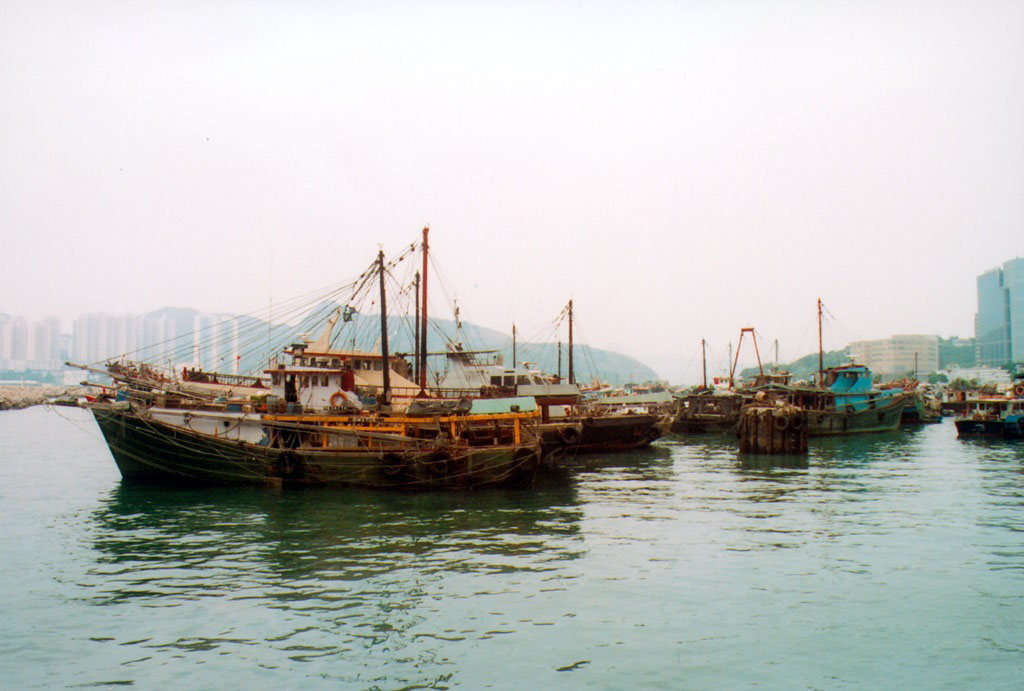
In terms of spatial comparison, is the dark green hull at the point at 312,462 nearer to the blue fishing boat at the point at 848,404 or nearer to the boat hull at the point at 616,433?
the boat hull at the point at 616,433

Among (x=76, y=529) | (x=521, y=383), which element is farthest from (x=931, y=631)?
(x=521, y=383)

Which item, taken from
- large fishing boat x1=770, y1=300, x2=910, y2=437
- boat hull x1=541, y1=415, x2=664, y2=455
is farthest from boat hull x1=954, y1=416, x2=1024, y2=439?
boat hull x1=541, y1=415, x2=664, y2=455

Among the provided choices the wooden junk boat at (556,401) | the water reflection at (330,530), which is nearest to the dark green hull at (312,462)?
the water reflection at (330,530)

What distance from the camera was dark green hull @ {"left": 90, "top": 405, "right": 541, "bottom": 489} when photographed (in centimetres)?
2747

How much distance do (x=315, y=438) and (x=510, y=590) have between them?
649 inches

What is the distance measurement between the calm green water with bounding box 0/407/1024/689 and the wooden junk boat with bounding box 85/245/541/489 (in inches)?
42.6

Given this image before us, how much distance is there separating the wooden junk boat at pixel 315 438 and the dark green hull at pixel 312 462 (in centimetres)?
4

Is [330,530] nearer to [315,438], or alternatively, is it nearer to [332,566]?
[332,566]

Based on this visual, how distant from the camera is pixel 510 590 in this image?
1488 cm

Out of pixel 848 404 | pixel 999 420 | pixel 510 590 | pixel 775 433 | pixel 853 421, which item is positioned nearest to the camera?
pixel 510 590

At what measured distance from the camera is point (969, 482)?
32.4 meters

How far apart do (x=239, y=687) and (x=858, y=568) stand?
1356 centimetres

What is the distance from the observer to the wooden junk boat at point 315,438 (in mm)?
27672

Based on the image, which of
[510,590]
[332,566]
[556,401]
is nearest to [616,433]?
[556,401]
